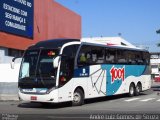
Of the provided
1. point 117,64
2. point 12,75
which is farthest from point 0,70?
point 117,64

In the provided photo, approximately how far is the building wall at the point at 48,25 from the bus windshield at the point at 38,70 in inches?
475

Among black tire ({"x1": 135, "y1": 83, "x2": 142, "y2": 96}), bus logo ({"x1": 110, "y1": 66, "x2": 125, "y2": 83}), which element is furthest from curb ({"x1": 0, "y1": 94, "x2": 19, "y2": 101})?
black tire ({"x1": 135, "y1": 83, "x2": 142, "y2": 96})

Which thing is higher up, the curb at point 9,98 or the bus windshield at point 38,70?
the bus windshield at point 38,70

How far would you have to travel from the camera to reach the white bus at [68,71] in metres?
19.8

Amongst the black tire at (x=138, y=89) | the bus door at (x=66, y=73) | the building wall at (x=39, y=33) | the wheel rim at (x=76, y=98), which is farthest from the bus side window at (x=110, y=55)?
the building wall at (x=39, y=33)

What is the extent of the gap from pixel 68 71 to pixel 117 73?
212 inches

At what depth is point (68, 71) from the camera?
810 inches

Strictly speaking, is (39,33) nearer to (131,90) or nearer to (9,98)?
(9,98)

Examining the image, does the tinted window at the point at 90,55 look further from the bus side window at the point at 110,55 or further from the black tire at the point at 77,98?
the black tire at the point at 77,98

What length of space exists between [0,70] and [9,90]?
2.19 m

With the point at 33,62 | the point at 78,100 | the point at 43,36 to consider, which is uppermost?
the point at 43,36

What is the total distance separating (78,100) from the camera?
2142 centimetres

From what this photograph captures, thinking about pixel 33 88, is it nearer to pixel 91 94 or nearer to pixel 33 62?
pixel 33 62

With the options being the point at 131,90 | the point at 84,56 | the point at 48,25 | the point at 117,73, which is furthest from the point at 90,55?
the point at 48,25
